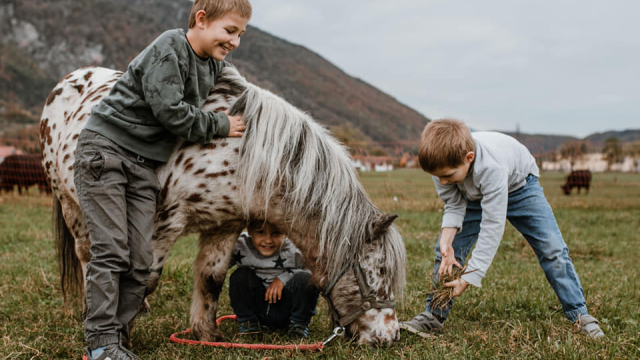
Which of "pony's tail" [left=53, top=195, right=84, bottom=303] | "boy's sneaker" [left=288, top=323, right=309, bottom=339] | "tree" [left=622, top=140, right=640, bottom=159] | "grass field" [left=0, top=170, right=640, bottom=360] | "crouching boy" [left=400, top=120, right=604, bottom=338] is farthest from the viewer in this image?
"tree" [left=622, top=140, right=640, bottom=159]

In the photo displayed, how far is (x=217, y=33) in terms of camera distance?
253 centimetres

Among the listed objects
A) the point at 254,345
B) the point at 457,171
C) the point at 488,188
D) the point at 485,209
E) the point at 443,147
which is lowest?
the point at 254,345

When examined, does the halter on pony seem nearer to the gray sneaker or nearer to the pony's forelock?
the pony's forelock

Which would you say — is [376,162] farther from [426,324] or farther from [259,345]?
[259,345]

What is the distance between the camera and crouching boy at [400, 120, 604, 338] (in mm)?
2779

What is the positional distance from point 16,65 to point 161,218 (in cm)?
9407

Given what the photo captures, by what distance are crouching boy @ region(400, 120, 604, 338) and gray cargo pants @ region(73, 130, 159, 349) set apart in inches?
65.7

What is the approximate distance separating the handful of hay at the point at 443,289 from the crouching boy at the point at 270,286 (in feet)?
2.73

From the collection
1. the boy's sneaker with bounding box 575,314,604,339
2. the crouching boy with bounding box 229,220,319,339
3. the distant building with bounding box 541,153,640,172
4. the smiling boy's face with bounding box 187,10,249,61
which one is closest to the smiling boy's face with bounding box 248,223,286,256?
the crouching boy with bounding box 229,220,319,339

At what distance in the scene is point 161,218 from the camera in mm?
2750

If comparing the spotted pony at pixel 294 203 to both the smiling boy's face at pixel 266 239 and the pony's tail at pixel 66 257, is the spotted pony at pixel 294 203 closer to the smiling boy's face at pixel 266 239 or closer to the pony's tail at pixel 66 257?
the smiling boy's face at pixel 266 239

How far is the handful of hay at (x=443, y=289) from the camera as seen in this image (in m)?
2.94

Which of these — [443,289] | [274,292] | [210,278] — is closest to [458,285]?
[443,289]

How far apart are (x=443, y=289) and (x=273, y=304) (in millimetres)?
1248
